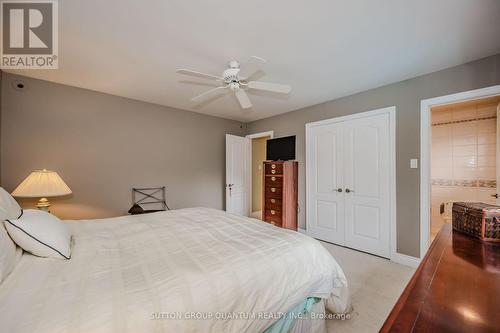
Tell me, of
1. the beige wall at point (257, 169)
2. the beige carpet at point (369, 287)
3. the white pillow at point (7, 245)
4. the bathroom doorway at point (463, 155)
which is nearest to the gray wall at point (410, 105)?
the beige carpet at point (369, 287)

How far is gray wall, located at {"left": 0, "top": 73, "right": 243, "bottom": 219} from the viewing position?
9.14ft

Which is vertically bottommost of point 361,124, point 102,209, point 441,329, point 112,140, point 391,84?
point 102,209

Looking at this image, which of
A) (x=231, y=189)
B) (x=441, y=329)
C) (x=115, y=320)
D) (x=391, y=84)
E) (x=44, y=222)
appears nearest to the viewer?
(x=441, y=329)

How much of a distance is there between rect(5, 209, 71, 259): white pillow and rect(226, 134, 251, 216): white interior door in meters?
3.35

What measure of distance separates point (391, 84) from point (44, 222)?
400 cm

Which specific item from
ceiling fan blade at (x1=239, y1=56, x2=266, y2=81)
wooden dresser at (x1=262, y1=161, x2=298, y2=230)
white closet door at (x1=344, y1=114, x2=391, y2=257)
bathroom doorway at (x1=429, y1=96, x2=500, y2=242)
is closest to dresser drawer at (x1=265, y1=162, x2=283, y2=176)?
wooden dresser at (x1=262, y1=161, x2=298, y2=230)

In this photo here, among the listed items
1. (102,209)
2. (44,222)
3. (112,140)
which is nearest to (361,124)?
(44,222)

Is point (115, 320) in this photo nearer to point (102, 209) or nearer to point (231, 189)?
point (102, 209)

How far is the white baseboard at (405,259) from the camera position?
2.74m

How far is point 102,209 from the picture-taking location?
3322 mm

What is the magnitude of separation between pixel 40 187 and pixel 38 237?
1.60 metres

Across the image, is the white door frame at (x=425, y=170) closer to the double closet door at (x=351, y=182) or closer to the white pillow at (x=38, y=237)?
the double closet door at (x=351, y=182)

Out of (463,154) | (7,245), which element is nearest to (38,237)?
(7,245)

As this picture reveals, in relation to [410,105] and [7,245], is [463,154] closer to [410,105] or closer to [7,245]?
[410,105]
